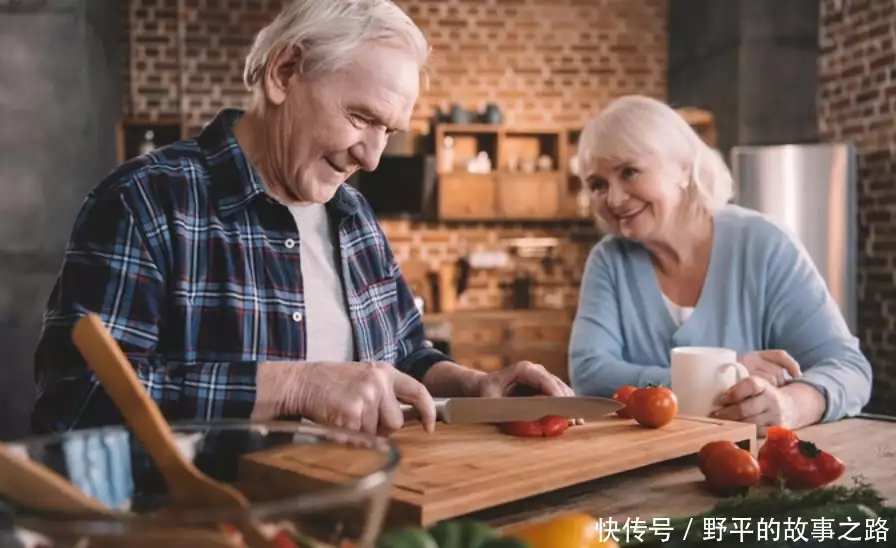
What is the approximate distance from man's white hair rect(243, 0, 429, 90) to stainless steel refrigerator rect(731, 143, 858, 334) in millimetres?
Answer: 3602

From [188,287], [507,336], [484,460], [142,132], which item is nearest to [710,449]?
[484,460]

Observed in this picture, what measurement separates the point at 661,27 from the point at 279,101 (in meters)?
5.57

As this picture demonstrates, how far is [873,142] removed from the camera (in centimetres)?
487

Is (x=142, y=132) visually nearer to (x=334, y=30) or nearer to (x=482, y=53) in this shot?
(x=482, y=53)

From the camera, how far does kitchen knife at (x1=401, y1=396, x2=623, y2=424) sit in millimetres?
1371

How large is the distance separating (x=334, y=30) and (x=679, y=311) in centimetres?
125

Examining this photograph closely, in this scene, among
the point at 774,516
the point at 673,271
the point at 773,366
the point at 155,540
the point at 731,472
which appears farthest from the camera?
the point at 673,271

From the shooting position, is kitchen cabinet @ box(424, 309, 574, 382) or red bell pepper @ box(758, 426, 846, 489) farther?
kitchen cabinet @ box(424, 309, 574, 382)

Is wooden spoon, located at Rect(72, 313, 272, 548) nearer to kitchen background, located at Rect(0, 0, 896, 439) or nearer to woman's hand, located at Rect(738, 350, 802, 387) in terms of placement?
woman's hand, located at Rect(738, 350, 802, 387)

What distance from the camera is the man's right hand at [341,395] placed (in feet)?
4.10

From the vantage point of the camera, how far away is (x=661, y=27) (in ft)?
21.6

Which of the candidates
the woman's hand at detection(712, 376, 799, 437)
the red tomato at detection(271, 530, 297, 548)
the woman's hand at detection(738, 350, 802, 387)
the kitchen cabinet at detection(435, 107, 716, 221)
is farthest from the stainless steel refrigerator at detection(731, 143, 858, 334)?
the red tomato at detection(271, 530, 297, 548)

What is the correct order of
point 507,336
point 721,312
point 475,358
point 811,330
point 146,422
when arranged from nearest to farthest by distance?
1. point 146,422
2. point 811,330
3. point 721,312
4. point 475,358
5. point 507,336

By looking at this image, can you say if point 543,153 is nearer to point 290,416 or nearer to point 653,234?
point 653,234
